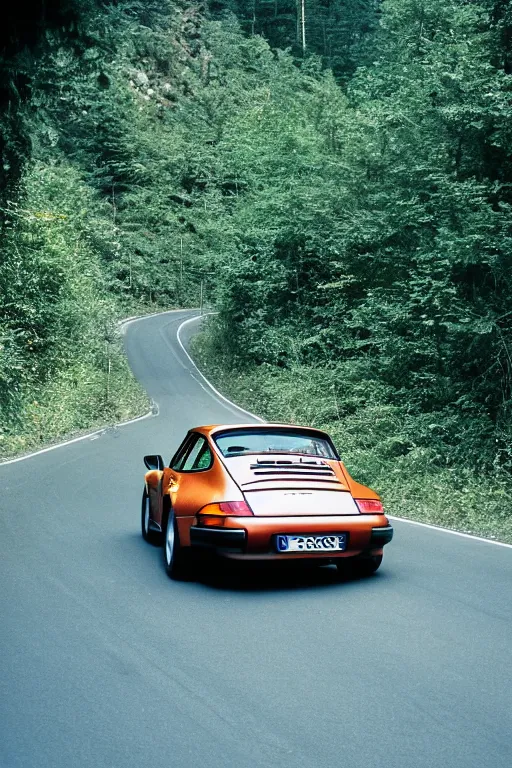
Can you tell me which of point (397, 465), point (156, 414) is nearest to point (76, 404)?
point (156, 414)

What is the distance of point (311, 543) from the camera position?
7.14 metres

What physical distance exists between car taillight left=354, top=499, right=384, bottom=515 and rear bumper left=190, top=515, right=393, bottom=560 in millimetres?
189

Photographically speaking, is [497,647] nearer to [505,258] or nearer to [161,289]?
[505,258]

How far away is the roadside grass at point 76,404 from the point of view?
25719 millimetres

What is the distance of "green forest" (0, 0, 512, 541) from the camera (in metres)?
13.5

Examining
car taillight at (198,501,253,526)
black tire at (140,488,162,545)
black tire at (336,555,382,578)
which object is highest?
car taillight at (198,501,253,526)

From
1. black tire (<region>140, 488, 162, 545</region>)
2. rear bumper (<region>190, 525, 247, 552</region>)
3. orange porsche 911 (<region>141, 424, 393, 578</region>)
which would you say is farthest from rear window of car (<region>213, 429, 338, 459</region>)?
black tire (<region>140, 488, 162, 545</region>)

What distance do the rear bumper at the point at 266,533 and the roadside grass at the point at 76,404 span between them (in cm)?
1586

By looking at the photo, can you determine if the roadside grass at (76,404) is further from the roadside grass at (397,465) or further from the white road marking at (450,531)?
the white road marking at (450,531)

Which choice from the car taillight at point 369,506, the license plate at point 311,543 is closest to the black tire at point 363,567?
the car taillight at point 369,506

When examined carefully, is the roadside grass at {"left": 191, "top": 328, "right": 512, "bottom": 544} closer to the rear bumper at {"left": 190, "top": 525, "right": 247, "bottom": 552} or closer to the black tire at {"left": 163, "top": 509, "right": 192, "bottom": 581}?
the black tire at {"left": 163, "top": 509, "right": 192, "bottom": 581}

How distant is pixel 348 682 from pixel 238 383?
34953 mm

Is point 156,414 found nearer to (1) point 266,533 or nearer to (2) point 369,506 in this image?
(2) point 369,506

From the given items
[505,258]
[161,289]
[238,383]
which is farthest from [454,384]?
[161,289]
